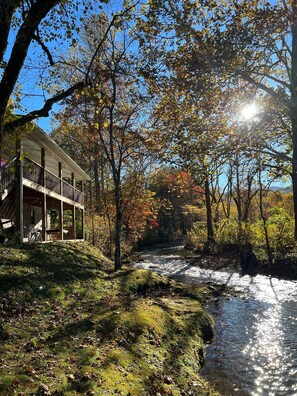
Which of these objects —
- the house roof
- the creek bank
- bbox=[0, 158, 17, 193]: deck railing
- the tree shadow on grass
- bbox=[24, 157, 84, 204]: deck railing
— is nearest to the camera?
the tree shadow on grass

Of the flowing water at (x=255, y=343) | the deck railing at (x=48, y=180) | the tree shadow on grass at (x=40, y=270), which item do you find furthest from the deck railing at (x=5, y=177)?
the flowing water at (x=255, y=343)

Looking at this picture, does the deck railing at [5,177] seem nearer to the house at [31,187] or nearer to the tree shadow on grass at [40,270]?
the house at [31,187]

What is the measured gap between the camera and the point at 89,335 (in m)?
5.95

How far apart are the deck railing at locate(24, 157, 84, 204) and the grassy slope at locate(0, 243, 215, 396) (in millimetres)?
4776

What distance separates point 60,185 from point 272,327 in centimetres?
1419

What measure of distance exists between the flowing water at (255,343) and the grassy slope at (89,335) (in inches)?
19.7

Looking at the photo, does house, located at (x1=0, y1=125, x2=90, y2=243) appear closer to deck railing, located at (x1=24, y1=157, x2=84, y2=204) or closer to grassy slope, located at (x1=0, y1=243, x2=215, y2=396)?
deck railing, located at (x1=24, y1=157, x2=84, y2=204)

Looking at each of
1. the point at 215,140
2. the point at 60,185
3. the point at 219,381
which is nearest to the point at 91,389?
the point at 219,381

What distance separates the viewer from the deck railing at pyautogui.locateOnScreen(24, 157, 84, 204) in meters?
14.6

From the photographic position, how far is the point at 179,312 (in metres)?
8.84

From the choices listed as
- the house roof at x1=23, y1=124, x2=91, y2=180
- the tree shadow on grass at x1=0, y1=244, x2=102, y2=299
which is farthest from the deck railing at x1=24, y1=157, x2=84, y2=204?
the tree shadow on grass at x1=0, y1=244, x2=102, y2=299

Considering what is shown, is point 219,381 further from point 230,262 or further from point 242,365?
point 230,262

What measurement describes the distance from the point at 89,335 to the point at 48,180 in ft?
40.9

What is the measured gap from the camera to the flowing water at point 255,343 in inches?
235
